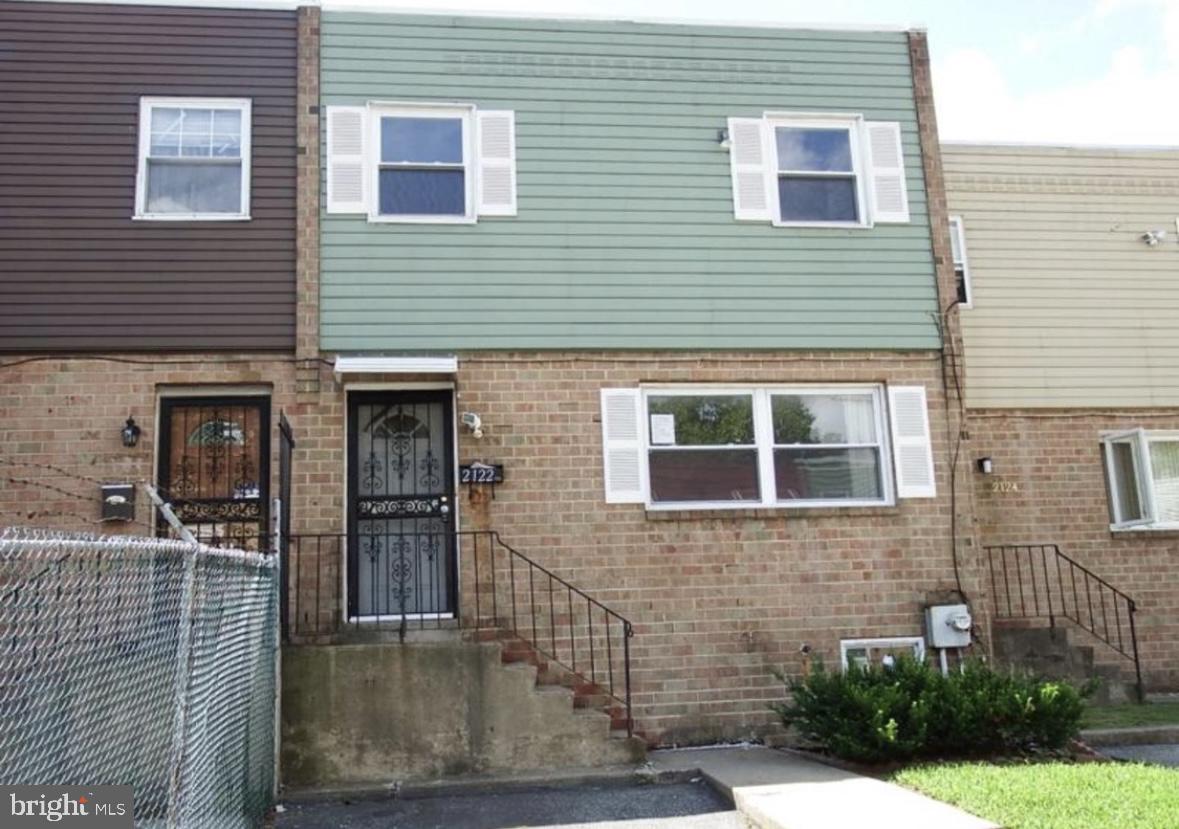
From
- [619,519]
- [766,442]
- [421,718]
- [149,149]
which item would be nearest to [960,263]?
[766,442]

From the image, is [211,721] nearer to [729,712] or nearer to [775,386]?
[729,712]

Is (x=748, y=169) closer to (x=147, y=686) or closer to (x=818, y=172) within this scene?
Answer: (x=818, y=172)

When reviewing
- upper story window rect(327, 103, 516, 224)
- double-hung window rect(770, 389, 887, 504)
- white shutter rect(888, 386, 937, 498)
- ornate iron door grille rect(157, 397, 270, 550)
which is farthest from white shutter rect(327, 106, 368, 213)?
white shutter rect(888, 386, 937, 498)

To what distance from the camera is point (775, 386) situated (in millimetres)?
10055

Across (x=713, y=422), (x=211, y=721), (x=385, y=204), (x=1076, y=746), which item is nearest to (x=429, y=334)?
(x=385, y=204)

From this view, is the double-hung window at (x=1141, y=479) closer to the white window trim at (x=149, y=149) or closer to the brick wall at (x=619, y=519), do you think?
the brick wall at (x=619, y=519)

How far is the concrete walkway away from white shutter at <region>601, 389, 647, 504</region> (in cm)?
228

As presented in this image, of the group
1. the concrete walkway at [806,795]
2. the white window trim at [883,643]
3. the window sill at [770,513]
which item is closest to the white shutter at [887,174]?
the window sill at [770,513]

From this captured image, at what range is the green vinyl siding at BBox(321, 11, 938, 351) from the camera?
31.6 feet

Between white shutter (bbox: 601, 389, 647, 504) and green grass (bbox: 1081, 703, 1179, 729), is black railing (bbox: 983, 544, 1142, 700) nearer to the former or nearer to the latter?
green grass (bbox: 1081, 703, 1179, 729)

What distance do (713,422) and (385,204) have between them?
3.67 m

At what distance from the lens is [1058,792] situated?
6.20 meters

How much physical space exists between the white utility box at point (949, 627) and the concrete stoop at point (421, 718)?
3284 mm

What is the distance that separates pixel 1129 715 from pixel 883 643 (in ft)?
7.40
